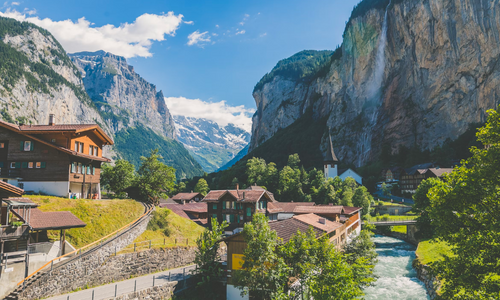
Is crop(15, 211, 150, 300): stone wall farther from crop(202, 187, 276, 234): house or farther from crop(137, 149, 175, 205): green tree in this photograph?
crop(202, 187, 276, 234): house

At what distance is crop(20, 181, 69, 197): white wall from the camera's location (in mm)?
37188

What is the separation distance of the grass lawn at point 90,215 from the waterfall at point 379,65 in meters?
130

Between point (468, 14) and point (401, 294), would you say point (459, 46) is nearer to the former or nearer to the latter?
point (468, 14)

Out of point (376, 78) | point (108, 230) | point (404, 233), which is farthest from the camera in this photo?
point (376, 78)

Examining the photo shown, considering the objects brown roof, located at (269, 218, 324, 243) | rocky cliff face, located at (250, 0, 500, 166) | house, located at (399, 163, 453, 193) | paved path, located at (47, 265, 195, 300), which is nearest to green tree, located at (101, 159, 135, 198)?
paved path, located at (47, 265, 195, 300)

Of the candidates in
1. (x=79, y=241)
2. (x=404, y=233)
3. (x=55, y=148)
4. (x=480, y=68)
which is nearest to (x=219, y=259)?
(x=79, y=241)

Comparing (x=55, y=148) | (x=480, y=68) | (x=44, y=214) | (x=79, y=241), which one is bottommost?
(x=79, y=241)

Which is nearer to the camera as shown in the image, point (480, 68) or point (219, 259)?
point (219, 259)

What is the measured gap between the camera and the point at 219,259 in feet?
117

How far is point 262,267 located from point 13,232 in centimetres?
1843

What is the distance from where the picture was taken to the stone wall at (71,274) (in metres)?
23.4

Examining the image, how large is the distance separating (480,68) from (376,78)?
151 feet

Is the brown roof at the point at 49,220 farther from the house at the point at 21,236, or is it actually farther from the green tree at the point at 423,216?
the green tree at the point at 423,216

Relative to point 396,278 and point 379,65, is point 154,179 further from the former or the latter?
point 379,65
